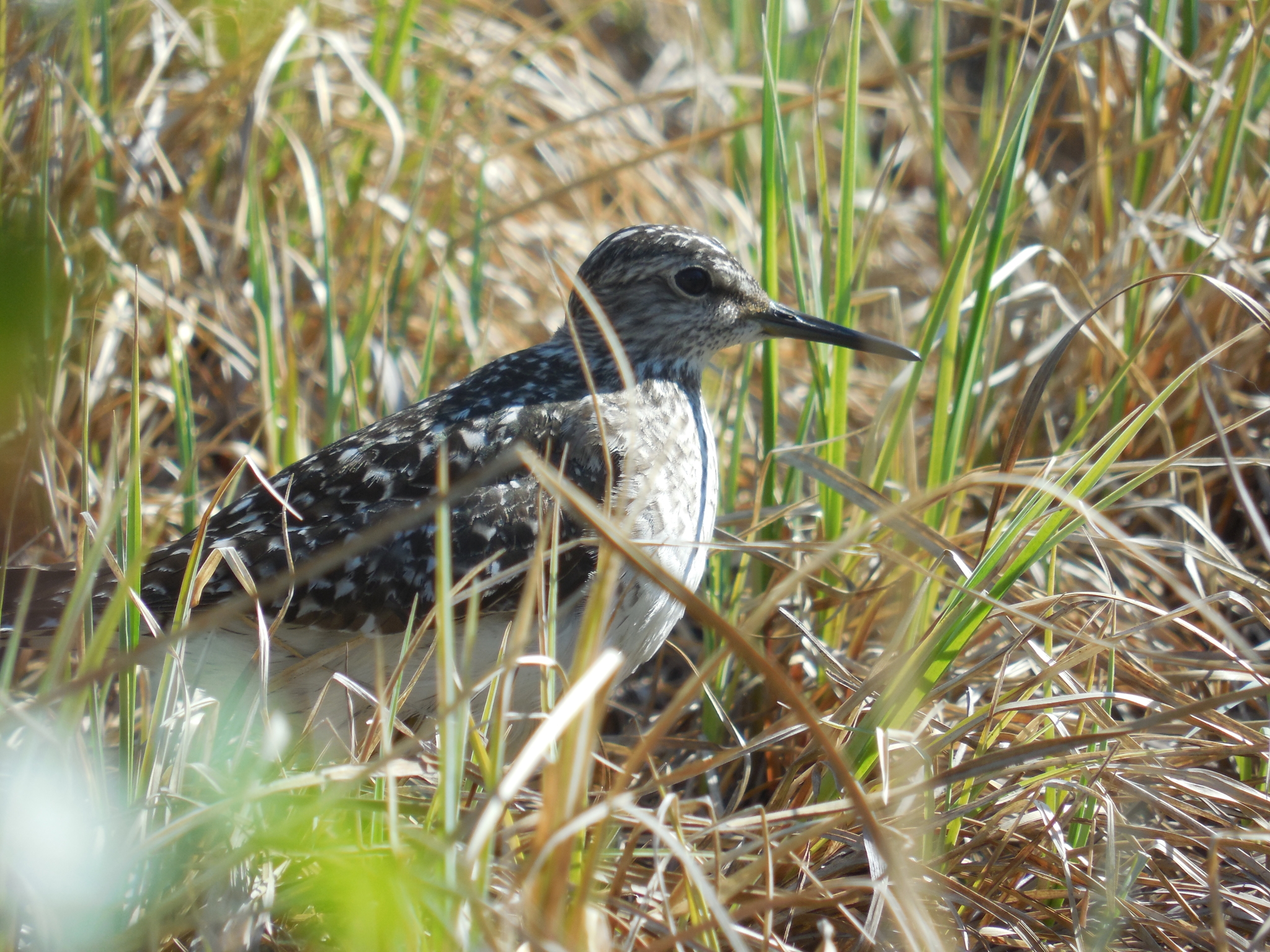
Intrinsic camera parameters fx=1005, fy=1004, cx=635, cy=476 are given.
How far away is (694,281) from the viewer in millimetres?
2928

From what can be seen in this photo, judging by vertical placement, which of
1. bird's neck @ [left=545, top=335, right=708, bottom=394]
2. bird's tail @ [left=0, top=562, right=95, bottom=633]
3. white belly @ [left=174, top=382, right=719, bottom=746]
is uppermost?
bird's neck @ [left=545, top=335, right=708, bottom=394]

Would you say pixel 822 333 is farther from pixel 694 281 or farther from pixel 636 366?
pixel 636 366

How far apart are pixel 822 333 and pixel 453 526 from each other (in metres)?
1.15

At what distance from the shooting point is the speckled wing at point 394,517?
2418 mm

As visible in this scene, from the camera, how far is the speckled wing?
2.42 m

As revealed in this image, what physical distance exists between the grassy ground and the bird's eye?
0.19m

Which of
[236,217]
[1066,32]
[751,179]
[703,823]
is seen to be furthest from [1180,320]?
[236,217]

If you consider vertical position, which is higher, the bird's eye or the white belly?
the bird's eye

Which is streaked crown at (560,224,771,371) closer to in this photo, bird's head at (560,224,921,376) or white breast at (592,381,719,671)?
bird's head at (560,224,921,376)

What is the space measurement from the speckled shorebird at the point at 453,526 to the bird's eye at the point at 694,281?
8.9 inches

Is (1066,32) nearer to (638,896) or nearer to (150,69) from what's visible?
(638,896)

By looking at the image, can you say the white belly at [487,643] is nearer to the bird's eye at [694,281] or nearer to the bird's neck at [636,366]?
the bird's neck at [636,366]

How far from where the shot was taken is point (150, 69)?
4.04 meters

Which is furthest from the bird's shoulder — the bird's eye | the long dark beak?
the long dark beak
